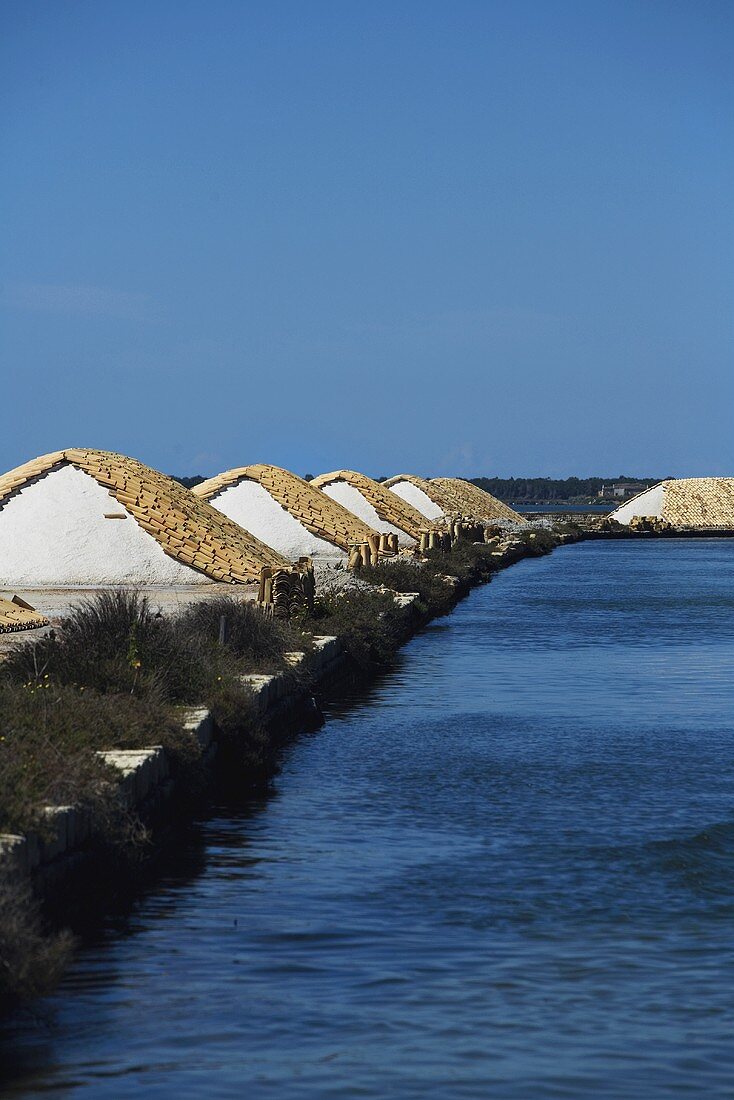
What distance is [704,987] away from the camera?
7043 millimetres

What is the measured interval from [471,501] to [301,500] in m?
47.1

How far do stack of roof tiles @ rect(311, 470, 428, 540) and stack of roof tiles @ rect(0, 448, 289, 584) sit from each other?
73.0 ft

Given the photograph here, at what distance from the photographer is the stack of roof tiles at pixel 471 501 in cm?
8269

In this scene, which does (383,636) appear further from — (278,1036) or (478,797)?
(278,1036)

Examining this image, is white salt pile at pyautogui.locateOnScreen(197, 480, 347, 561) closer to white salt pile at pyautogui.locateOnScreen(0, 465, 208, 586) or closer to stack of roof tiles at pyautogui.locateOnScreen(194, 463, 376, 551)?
stack of roof tiles at pyautogui.locateOnScreen(194, 463, 376, 551)

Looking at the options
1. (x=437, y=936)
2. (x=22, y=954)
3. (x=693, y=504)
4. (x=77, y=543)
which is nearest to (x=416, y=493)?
(x=693, y=504)

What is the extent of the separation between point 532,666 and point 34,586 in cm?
862

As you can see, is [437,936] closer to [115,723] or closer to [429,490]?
[115,723]

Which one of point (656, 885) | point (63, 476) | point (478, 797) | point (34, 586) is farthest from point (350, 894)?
point (63, 476)

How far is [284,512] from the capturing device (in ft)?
130

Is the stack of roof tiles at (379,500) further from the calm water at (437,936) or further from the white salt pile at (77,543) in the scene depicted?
the calm water at (437,936)

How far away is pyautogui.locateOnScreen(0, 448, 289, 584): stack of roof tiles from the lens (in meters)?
26.3

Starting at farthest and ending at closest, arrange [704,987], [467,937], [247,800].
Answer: [247,800] < [467,937] < [704,987]

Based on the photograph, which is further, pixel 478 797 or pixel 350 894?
pixel 478 797
